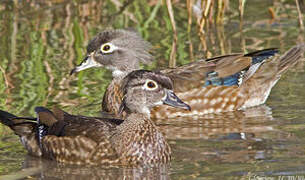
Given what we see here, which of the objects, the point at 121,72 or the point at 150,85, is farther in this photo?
the point at 121,72

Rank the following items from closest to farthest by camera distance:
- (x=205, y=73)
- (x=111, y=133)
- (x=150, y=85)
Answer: (x=111, y=133)
(x=150, y=85)
(x=205, y=73)

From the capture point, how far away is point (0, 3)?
14.8 meters

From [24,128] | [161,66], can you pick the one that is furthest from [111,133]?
[161,66]

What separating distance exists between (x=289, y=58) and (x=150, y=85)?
3.12 meters

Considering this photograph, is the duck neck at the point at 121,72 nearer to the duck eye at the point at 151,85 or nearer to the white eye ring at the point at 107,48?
the white eye ring at the point at 107,48

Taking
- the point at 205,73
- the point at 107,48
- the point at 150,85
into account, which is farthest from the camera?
the point at 107,48

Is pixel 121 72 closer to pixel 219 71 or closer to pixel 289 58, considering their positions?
pixel 219 71

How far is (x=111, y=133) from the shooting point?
8078mm

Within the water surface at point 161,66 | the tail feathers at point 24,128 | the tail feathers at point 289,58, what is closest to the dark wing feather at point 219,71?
the tail feathers at point 289,58

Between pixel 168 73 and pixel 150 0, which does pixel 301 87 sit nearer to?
pixel 168 73

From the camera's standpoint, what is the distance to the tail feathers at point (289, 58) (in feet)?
34.8

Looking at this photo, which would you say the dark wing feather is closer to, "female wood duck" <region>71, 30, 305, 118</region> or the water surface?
"female wood duck" <region>71, 30, 305, 118</region>

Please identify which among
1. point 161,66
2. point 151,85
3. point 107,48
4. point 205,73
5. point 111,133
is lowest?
point 111,133

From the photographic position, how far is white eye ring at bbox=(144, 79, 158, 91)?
8.26m
